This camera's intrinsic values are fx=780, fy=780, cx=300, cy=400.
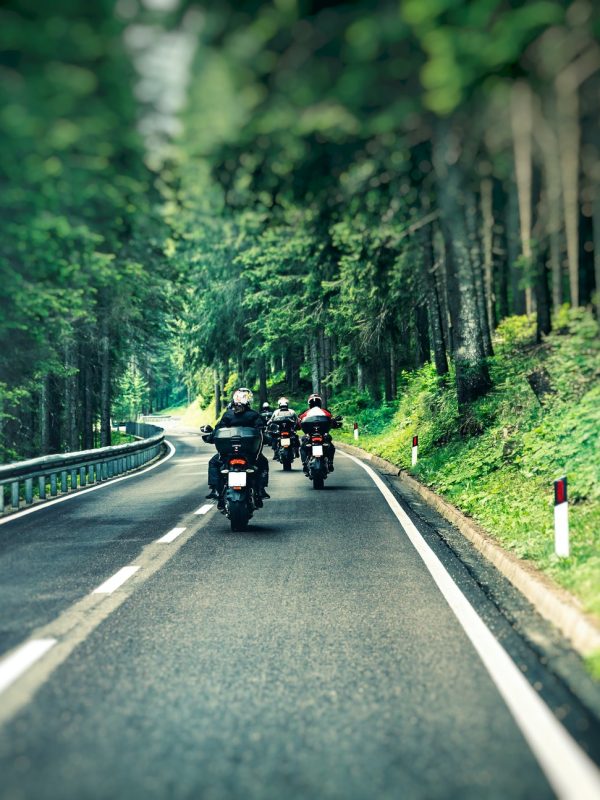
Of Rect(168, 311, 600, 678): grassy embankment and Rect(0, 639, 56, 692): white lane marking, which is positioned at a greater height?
Rect(168, 311, 600, 678): grassy embankment

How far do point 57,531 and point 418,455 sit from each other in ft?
39.4

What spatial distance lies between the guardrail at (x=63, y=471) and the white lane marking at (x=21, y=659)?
8.20 m

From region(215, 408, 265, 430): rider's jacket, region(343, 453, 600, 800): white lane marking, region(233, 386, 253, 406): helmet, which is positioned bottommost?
region(343, 453, 600, 800): white lane marking

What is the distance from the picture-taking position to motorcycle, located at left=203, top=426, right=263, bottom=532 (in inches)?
431

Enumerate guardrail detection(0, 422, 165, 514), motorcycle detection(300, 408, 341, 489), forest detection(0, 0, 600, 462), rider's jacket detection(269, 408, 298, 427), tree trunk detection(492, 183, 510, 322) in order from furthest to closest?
rider's jacket detection(269, 408, 298, 427) < motorcycle detection(300, 408, 341, 489) < guardrail detection(0, 422, 165, 514) < tree trunk detection(492, 183, 510, 322) < forest detection(0, 0, 600, 462)

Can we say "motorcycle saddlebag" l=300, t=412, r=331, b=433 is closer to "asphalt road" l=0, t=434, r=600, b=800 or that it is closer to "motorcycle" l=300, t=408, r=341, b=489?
"motorcycle" l=300, t=408, r=341, b=489

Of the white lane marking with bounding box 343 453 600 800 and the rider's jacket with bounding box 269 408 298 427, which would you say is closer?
the white lane marking with bounding box 343 453 600 800

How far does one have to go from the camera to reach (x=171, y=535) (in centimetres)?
1051

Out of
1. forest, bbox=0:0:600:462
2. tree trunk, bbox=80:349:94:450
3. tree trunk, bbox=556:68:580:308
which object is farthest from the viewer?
tree trunk, bbox=80:349:94:450

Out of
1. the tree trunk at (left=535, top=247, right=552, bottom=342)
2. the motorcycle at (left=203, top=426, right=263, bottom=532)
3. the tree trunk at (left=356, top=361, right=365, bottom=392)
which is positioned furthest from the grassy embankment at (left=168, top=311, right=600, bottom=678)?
the tree trunk at (left=356, top=361, right=365, bottom=392)

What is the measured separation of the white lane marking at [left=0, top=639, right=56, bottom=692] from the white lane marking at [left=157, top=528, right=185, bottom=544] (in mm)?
4507

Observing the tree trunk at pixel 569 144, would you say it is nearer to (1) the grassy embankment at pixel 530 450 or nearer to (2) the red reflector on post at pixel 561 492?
(1) the grassy embankment at pixel 530 450

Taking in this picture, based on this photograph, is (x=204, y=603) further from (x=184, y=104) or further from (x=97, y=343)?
(x=97, y=343)

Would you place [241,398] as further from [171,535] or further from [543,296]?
[543,296]
